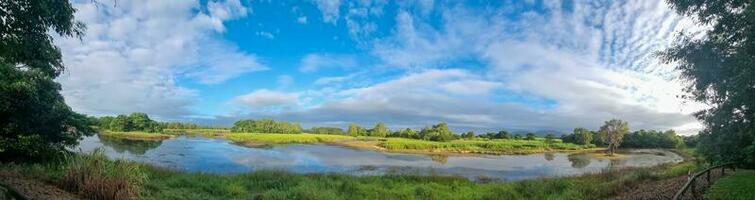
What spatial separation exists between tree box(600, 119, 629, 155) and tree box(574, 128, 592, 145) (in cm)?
1716

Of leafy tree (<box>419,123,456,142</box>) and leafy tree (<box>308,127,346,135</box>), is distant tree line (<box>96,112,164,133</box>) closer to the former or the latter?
leafy tree (<box>419,123,456,142</box>)

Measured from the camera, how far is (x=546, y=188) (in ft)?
74.7

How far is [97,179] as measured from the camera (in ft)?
33.1

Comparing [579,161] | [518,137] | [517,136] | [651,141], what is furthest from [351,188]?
[517,136]

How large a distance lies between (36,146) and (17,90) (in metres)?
2.03

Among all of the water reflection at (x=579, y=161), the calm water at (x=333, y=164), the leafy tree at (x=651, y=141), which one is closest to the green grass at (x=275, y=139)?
the calm water at (x=333, y=164)

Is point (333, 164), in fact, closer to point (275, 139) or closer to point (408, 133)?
point (275, 139)

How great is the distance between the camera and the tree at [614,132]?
85125mm

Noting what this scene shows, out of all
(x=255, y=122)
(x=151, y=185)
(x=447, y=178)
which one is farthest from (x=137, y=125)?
(x=151, y=185)

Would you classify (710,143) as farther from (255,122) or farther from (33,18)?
(255,122)

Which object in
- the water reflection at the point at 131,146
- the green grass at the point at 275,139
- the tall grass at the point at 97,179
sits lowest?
the water reflection at the point at 131,146

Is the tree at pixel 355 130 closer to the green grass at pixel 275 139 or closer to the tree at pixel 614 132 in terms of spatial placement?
the green grass at pixel 275 139

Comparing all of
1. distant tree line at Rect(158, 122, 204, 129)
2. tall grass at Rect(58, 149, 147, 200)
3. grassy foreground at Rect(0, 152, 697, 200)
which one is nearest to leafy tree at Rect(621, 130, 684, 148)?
grassy foreground at Rect(0, 152, 697, 200)

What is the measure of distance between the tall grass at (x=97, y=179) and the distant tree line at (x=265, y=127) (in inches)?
5329
